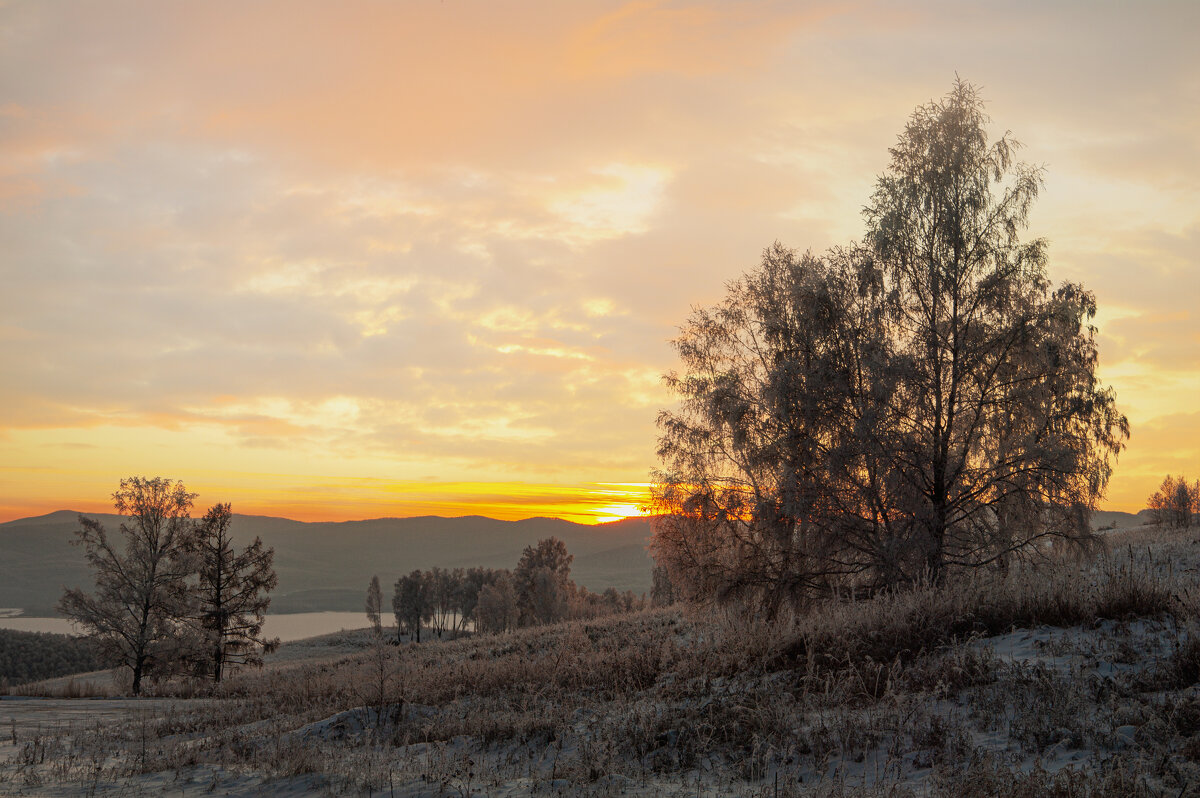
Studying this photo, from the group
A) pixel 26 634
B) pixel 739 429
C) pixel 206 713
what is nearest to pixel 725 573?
pixel 739 429

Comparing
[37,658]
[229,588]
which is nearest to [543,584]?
[229,588]

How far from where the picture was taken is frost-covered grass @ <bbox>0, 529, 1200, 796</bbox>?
20.5 feet

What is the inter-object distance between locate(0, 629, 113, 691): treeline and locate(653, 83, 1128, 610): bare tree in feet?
205

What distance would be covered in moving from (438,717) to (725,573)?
11.0m

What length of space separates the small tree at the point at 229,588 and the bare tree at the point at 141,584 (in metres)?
2.72

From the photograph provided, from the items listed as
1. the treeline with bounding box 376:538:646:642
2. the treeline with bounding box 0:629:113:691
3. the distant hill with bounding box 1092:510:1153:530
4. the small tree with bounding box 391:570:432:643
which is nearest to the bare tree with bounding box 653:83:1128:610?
the distant hill with bounding box 1092:510:1153:530

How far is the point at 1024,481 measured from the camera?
1734 centimetres

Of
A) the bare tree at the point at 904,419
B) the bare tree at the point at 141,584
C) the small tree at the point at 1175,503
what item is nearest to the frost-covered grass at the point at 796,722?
the bare tree at the point at 904,419

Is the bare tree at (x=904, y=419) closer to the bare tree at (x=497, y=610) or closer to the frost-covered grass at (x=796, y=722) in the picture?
the frost-covered grass at (x=796, y=722)

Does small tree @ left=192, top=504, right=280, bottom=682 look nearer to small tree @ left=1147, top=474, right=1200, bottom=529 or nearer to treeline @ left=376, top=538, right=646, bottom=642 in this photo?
treeline @ left=376, top=538, right=646, bottom=642

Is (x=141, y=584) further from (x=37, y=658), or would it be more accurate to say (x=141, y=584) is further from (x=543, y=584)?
(x=543, y=584)

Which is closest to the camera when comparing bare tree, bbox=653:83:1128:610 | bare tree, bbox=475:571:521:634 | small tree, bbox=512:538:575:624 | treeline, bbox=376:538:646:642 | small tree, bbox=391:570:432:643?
bare tree, bbox=653:83:1128:610

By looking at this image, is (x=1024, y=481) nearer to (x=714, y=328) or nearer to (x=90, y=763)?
(x=714, y=328)

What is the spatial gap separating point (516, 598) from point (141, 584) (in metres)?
52.2
